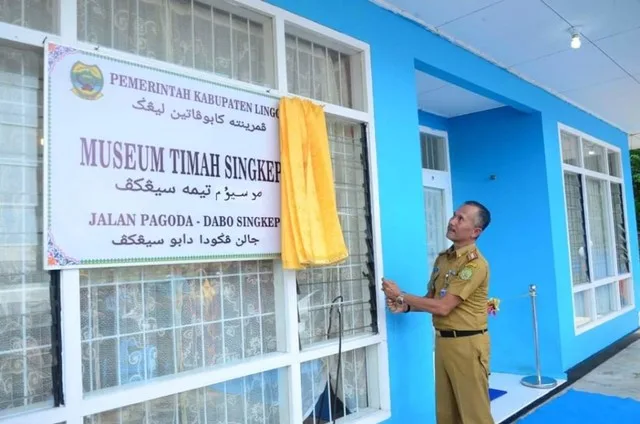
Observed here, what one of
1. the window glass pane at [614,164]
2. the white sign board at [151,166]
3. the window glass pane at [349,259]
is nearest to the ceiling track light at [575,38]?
the window glass pane at [349,259]

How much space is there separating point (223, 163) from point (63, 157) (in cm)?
59

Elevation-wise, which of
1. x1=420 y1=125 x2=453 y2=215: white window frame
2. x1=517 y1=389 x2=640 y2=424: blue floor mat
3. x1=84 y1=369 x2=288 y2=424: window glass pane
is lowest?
x1=517 y1=389 x2=640 y2=424: blue floor mat

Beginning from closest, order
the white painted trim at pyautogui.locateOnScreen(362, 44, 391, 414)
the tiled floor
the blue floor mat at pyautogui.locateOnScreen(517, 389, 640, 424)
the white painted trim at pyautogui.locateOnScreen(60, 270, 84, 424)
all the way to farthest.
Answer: the white painted trim at pyautogui.locateOnScreen(60, 270, 84, 424) < the white painted trim at pyautogui.locateOnScreen(362, 44, 391, 414) < the blue floor mat at pyautogui.locateOnScreen(517, 389, 640, 424) < the tiled floor

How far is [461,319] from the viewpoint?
2.42 metres

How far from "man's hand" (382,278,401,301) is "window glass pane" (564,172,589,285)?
10.4ft

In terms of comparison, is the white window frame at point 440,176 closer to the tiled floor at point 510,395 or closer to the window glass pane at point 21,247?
the tiled floor at point 510,395

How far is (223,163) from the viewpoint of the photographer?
1958 mm

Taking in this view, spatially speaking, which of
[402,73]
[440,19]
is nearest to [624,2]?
[440,19]

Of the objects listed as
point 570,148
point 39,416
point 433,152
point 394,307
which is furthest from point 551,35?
point 39,416

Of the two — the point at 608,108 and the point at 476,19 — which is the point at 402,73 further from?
the point at 608,108

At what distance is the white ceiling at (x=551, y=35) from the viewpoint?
2902 mm

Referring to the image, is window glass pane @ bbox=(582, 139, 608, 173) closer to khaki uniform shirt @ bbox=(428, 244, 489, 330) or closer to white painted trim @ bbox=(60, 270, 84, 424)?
khaki uniform shirt @ bbox=(428, 244, 489, 330)

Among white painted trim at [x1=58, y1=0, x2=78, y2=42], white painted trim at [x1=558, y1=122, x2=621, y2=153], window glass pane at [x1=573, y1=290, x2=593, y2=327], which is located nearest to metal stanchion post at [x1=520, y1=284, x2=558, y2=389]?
window glass pane at [x1=573, y1=290, x2=593, y2=327]

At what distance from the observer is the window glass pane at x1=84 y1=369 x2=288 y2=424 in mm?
1726
